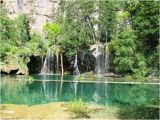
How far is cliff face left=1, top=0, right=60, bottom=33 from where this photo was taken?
187 feet

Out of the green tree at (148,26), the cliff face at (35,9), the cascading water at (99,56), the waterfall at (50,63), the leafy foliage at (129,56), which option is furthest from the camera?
the cliff face at (35,9)

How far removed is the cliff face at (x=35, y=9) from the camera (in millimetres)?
57062

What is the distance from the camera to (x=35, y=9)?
189 feet

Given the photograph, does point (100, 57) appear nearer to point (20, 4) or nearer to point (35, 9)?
point (35, 9)

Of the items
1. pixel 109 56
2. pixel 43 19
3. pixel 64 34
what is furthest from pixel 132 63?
pixel 43 19

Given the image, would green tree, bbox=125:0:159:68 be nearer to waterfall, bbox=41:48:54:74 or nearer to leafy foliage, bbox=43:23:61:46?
waterfall, bbox=41:48:54:74

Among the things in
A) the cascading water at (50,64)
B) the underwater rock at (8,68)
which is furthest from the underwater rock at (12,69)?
the cascading water at (50,64)

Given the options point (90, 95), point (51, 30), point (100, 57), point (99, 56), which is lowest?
point (90, 95)

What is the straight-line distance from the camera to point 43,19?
187ft

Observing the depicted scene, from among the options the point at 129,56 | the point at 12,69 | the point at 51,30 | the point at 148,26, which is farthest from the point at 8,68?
the point at 148,26

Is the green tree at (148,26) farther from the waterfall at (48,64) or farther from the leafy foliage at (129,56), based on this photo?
the waterfall at (48,64)

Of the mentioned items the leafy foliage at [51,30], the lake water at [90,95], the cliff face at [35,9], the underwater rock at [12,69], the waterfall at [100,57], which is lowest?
the lake water at [90,95]

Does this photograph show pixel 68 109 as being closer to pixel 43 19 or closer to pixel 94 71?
pixel 94 71

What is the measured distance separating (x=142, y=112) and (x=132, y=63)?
60.1 feet
